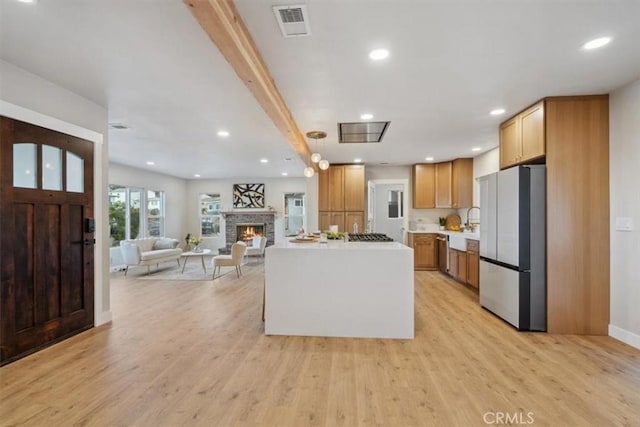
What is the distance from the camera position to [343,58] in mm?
2438

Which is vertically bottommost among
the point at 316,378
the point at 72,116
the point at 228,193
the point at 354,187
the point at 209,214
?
the point at 316,378

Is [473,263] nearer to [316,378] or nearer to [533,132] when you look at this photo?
[533,132]

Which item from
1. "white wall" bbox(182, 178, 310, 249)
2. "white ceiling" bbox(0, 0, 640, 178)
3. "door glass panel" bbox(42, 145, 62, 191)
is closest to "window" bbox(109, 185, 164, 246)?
"white wall" bbox(182, 178, 310, 249)

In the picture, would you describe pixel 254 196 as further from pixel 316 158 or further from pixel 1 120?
pixel 1 120

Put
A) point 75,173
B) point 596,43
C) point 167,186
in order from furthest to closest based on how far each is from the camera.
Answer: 1. point 167,186
2. point 75,173
3. point 596,43

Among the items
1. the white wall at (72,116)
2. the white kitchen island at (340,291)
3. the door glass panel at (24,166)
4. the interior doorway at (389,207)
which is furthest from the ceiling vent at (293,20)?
the interior doorway at (389,207)

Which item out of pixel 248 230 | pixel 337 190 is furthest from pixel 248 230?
pixel 337 190

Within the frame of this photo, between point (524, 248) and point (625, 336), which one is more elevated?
point (524, 248)

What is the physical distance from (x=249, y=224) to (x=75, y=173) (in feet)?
22.7

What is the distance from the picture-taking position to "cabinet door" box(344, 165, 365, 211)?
680 cm

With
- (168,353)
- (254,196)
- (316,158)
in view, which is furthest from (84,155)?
(254,196)

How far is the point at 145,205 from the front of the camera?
8.44 m

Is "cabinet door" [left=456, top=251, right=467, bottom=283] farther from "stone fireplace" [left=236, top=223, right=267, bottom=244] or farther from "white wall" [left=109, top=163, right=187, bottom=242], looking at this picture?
"white wall" [left=109, top=163, right=187, bottom=242]

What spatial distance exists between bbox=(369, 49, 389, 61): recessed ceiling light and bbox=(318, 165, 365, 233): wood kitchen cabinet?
443 centimetres
